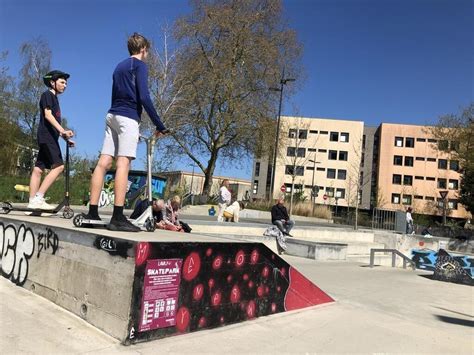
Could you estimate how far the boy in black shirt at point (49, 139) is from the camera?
5.78 metres

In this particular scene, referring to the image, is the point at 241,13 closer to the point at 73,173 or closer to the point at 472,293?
the point at 73,173

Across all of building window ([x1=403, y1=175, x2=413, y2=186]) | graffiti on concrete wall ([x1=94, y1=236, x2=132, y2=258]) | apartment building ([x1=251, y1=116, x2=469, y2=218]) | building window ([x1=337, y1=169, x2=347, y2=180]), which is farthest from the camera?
building window ([x1=337, y1=169, x2=347, y2=180])

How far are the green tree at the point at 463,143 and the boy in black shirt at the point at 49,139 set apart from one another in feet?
114

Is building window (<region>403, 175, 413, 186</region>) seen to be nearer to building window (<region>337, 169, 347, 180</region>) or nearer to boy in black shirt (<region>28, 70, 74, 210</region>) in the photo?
building window (<region>337, 169, 347, 180</region>)

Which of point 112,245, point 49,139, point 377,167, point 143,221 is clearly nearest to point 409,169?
point 377,167

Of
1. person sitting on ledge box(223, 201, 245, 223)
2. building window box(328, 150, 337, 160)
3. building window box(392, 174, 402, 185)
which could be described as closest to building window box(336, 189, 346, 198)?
building window box(328, 150, 337, 160)

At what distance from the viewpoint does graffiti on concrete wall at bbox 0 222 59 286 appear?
14.3 feet

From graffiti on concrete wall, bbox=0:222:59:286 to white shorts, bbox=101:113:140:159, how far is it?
1026 mm

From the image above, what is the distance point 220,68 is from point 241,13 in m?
4.75

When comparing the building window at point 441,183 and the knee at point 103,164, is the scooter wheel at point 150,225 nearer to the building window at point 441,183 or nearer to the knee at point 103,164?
the knee at point 103,164

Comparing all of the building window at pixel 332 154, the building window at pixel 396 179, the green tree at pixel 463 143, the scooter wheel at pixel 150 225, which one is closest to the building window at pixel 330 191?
the building window at pixel 332 154

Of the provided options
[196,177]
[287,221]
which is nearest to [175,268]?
[287,221]

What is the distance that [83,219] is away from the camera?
14.5 feet

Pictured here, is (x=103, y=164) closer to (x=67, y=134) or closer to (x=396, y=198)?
(x=67, y=134)
